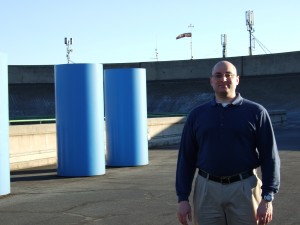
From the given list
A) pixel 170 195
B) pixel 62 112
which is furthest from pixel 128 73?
pixel 170 195

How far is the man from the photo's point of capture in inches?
152

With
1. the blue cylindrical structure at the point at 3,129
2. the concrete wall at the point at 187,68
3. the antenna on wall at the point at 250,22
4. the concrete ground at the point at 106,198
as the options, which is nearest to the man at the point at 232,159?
the concrete ground at the point at 106,198

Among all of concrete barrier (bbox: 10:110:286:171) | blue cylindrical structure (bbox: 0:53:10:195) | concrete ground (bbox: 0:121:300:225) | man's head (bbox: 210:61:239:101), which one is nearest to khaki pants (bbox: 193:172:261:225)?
man's head (bbox: 210:61:239:101)

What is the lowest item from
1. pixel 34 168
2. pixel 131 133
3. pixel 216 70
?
pixel 34 168

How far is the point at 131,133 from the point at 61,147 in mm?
2609

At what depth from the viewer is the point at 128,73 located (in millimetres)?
15000

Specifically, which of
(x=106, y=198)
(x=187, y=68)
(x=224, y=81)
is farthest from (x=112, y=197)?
(x=187, y=68)

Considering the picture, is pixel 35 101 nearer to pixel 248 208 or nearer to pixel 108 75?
pixel 108 75

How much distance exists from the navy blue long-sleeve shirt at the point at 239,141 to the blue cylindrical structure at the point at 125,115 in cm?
1103

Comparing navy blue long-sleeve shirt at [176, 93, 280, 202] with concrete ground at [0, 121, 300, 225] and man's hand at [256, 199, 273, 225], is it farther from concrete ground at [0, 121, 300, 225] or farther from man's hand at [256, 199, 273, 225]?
concrete ground at [0, 121, 300, 225]

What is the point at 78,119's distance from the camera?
12.8m

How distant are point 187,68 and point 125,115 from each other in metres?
30.8

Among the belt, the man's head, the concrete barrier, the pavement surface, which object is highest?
the man's head

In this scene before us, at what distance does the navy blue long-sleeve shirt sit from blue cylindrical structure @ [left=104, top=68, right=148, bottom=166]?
11.0 m
